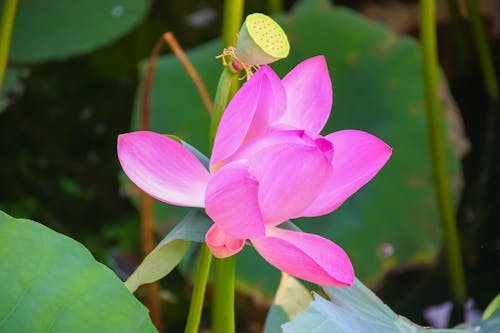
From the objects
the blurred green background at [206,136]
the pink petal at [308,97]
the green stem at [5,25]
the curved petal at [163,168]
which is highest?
the pink petal at [308,97]

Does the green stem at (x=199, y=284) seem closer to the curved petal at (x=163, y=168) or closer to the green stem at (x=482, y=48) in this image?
the curved petal at (x=163, y=168)

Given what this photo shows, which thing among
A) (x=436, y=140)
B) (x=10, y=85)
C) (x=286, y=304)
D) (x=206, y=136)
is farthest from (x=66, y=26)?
(x=286, y=304)

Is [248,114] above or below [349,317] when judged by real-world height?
above

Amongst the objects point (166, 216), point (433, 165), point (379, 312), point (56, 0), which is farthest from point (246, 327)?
point (379, 312)

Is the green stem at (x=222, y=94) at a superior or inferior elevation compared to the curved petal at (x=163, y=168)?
superior

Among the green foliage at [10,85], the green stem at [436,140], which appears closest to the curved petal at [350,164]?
the green stem at [436,140]

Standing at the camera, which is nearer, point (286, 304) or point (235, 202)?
point (235, 202)

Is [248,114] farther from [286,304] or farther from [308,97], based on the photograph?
[286,304]
